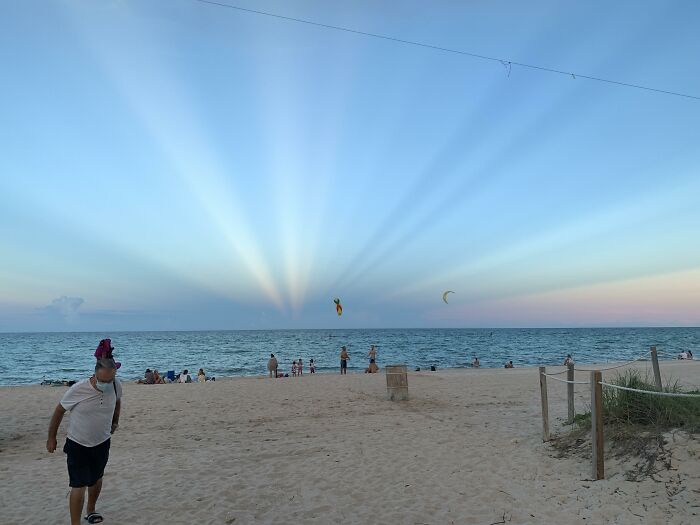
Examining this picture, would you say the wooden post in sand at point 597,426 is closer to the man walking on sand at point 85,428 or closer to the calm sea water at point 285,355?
the man walking on sand at point 85,428

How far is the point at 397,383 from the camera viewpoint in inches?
517

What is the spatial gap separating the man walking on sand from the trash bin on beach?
363 inches

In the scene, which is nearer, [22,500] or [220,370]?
[22,500]

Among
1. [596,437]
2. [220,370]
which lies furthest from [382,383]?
[220,370]

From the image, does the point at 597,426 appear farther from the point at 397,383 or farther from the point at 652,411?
the point at 397,383

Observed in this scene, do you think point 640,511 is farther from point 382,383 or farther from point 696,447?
point 382,383

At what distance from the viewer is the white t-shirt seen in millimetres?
4480

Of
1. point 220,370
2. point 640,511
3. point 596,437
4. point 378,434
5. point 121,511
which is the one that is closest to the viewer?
point 640,511

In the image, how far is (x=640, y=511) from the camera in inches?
189

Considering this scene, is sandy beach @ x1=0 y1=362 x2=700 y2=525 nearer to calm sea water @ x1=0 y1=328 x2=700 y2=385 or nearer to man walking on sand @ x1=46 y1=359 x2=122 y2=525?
man walking on sand @ x1=46 y1=359 x2=122 y2=525

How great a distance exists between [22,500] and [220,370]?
32405mm

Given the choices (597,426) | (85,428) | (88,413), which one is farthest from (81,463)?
(597,426)

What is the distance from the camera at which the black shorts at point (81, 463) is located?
444 cm

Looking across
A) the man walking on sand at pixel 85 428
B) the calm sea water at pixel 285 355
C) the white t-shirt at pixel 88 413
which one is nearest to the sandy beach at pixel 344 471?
the man walking on sand at pixel 85 428
